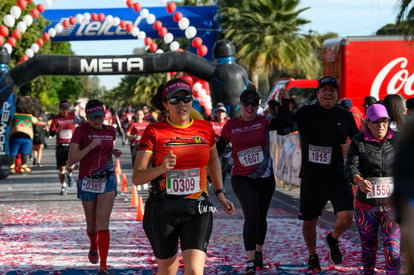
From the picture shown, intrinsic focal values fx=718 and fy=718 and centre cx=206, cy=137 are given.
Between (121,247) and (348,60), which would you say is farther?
(348,60)

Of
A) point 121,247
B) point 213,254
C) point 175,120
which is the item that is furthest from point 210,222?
point 121,247

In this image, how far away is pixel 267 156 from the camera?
7219 mm

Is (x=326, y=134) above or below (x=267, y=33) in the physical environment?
below

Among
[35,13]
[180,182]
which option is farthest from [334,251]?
[35,13]

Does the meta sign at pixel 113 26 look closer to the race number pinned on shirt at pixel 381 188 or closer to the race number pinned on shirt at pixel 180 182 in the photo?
the race number pinned on shirt at pixel 381 188

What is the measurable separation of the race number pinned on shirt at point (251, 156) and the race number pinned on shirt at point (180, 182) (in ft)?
7.64

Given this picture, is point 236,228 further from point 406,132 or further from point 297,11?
point 297,11

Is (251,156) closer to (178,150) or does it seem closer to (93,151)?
(93,151)

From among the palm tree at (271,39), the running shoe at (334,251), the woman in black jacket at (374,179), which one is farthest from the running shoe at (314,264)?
the palm tree at (271,39)

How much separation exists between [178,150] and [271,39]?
37007mm

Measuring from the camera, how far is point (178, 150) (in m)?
4.86

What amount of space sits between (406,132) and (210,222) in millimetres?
3521

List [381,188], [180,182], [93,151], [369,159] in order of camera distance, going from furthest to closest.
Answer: [93,151] < [369,159] < [381,188] < [180,182]

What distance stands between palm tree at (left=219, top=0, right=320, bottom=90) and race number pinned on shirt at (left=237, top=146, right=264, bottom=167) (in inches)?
1332
